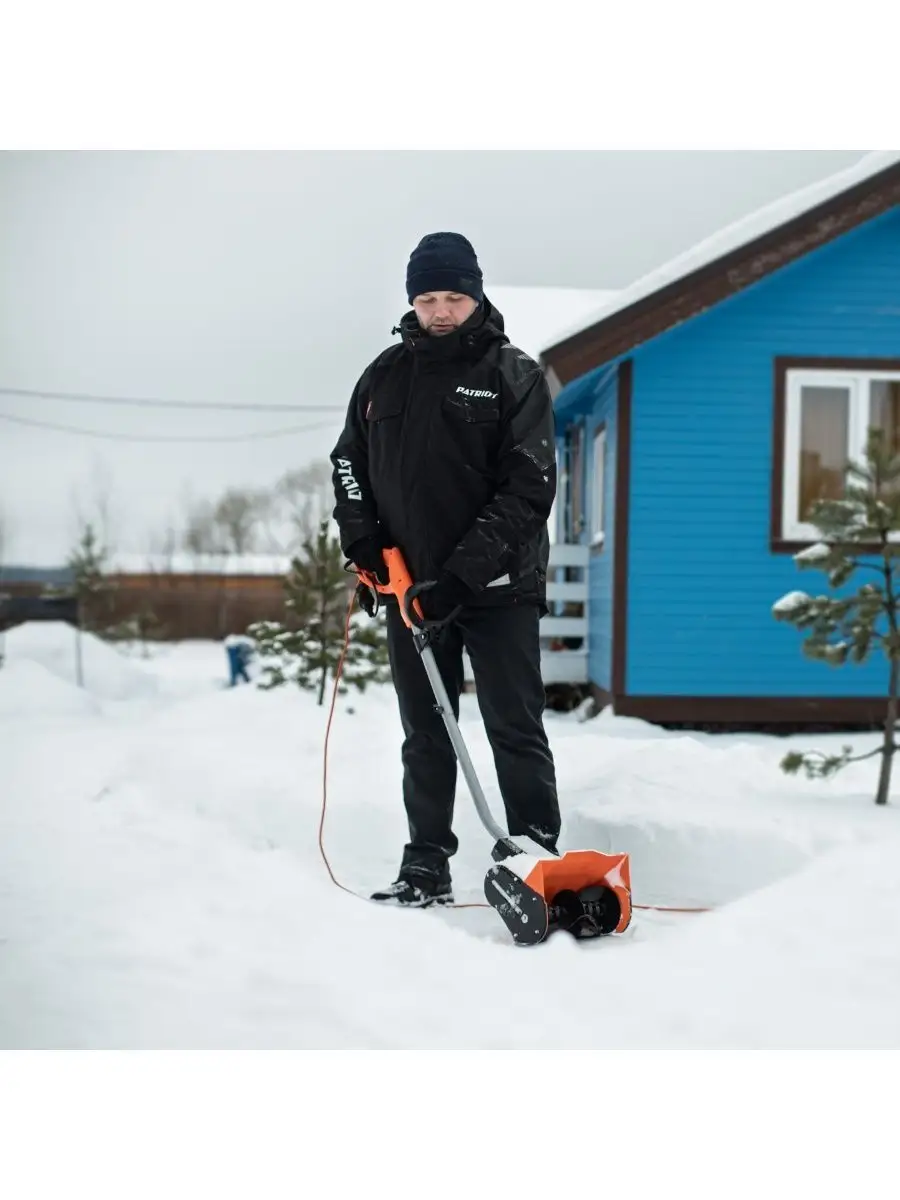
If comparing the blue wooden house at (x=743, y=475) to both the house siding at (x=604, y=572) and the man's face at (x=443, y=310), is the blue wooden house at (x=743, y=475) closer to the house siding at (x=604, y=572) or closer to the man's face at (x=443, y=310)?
the house siding at (x=604, y=572)

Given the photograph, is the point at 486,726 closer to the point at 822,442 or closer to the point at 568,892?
the point at 568,892

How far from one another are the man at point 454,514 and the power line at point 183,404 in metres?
0.70

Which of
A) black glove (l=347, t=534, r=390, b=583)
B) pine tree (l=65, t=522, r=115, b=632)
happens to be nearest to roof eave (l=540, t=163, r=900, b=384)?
black glove (l=347, t=534, r=390, b=583)

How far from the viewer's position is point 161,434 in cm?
396

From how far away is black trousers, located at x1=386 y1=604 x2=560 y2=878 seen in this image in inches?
106

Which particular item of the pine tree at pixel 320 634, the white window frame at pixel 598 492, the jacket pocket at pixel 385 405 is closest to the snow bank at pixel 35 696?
the pine tree at pixel 320 634

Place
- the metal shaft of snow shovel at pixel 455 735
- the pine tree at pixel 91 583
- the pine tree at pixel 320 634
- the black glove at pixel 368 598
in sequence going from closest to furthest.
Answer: the metal shaft of snow shovel at pixel 455 735
the black glove at pixel 368 598
the pine tree at pixel 320 634
the pine tree at pixel 91 583

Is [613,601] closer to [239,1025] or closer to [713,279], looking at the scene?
[713,279]

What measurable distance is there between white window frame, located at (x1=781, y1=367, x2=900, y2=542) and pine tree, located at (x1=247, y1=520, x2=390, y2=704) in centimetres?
260

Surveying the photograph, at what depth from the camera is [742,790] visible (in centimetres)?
356

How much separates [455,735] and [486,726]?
201 millimetres

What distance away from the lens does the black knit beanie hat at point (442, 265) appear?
2.55 metres

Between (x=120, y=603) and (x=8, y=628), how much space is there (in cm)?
453
